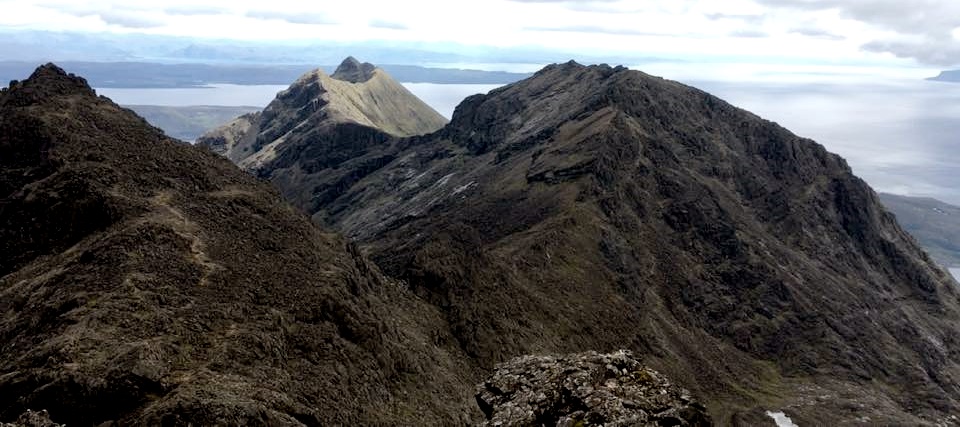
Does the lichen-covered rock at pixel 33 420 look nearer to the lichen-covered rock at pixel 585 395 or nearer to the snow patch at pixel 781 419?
the lichen-covered rock at pixel 585 395

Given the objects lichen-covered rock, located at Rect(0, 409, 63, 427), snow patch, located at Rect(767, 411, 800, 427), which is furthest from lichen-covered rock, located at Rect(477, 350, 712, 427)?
snow patch, located at Rect(767, 411, 800, 427)

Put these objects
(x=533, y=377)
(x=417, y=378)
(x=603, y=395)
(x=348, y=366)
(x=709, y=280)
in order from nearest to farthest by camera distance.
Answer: (x=603, y=395), (x=533, y=377), (x=348, y=366), (x=417, y=378), (x=709, y=280)

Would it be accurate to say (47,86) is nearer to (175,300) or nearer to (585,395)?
(175,300)

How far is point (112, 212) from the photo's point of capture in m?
66.4

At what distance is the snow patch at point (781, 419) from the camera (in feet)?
330

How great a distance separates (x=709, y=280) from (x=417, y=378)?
8490 cm

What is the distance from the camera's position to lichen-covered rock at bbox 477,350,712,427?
26469 mm

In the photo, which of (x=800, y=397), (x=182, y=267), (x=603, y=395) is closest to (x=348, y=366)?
(x=182, y=267)

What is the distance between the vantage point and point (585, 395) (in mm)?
27688

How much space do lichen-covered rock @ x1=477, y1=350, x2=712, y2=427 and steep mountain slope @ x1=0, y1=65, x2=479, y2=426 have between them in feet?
63.5

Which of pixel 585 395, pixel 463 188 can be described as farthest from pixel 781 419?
pixel 463 188

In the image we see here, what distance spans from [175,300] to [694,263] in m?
104

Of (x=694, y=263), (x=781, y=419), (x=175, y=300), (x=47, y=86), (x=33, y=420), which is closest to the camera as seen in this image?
(x=33, y=420)

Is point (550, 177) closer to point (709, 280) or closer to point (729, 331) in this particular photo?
point (709, 280)
